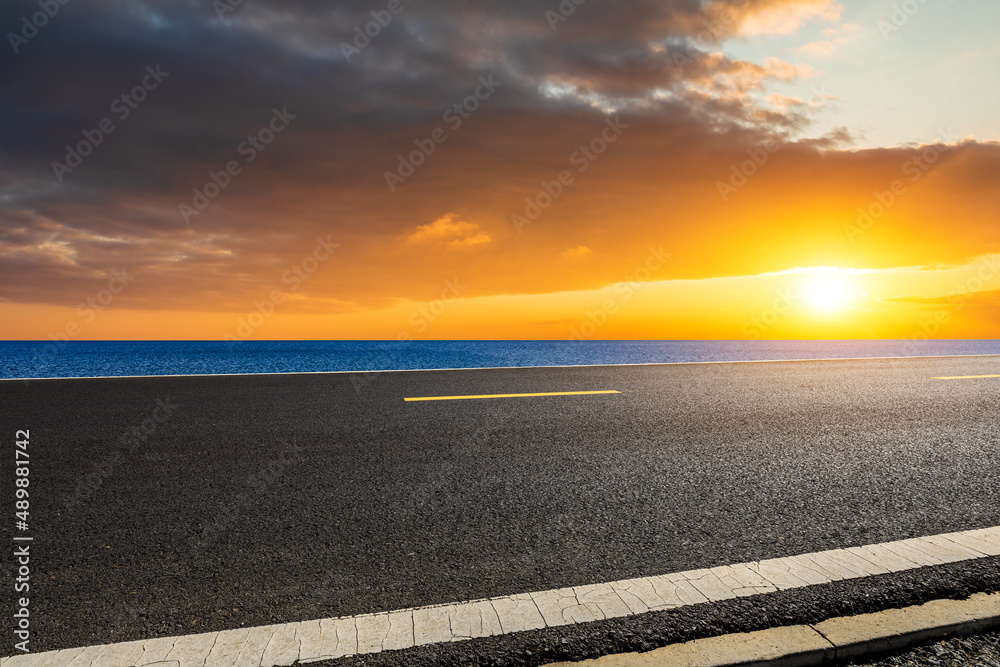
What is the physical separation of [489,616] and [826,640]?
1.36 meters

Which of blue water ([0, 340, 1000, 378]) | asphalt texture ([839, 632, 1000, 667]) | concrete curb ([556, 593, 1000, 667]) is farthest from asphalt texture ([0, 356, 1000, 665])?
blue water ([0, 340, 1000, 378])

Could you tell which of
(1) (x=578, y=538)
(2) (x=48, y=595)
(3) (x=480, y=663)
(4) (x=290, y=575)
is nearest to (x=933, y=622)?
(1) (x=578, y=538)

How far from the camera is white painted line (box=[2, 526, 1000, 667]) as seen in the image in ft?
6.86

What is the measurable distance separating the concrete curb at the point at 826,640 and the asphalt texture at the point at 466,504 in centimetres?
7

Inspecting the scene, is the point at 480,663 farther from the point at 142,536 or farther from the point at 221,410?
the point at 221,410

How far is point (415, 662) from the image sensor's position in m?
2.05

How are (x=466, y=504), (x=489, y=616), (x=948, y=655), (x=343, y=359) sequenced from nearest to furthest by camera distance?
(x=948, y=655) < (x=489, y=616) < (x=466, y=504) < (x=343, y=359)

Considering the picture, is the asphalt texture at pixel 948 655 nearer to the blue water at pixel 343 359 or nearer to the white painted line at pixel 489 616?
the white painted line at pixel 489 616

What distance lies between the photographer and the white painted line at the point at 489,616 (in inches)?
82.3

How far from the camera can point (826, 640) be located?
2.20 meters

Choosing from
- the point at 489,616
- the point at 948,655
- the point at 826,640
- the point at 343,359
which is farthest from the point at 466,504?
the point at 343,359

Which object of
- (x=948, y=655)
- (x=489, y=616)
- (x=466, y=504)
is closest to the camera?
(x=948, y=655)

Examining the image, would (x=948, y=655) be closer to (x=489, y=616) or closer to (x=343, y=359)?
(x=489, y=616)

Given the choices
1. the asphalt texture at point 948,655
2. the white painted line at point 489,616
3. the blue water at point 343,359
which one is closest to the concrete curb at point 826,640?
the asphalt texture at point 948,655
